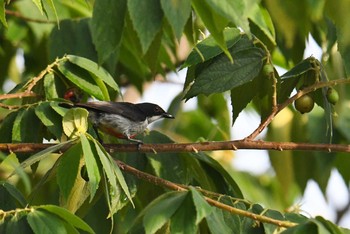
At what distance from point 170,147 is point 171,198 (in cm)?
51

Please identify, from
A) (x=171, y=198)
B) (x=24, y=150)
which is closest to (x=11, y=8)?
(x=24, y=150)

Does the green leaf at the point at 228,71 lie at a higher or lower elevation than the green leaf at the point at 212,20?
lower

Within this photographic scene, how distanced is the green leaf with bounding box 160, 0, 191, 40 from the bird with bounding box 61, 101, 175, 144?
1248 millimetres

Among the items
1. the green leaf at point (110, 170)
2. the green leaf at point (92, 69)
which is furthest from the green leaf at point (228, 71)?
the green leaf at point (110, 170)

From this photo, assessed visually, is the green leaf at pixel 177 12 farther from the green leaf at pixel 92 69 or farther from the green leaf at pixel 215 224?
the green leaf at pixel 92 69

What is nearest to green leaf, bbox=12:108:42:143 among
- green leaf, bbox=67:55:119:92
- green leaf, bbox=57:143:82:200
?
green leaf, bbox=67:55:119:92

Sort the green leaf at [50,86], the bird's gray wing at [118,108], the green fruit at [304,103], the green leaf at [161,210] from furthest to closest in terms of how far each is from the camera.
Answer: the bird's gray wing at [118,108]
the green leaf at [50,86]
the green fruit at [304,103]
the green leaf at [161,210]

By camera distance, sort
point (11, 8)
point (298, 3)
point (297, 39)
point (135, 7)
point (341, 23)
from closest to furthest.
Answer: point (341, 23) < point (298, 3) < point (135, 7) < point (297, 39) < point (11, 8)

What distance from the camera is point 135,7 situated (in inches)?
86.4

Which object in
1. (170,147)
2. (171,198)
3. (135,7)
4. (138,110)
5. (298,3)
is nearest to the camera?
(298,3)

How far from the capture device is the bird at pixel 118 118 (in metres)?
3.76

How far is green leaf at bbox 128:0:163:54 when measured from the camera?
214 cm

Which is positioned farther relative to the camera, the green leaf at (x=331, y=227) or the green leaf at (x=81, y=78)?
the green leaf at (x=81, y=78)

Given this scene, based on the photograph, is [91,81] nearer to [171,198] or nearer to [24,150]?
[24,150]
